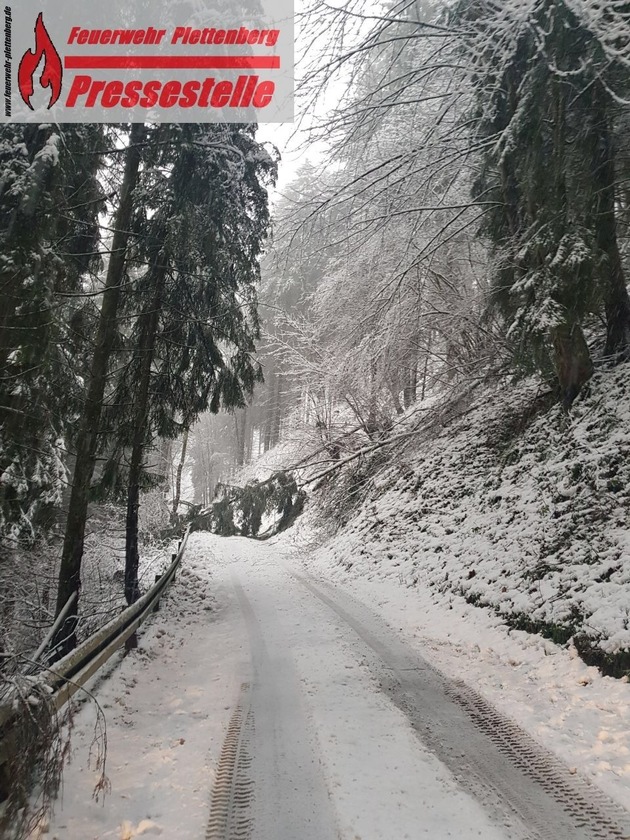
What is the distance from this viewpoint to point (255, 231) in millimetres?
8594

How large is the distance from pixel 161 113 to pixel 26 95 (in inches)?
76.8

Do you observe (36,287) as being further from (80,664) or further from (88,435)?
(80,664)

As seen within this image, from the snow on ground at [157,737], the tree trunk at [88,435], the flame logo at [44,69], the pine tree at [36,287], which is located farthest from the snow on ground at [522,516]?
the flame logo at [44,69]

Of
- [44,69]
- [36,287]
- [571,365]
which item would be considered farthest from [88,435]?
[571,365]

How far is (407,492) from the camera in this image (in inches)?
494

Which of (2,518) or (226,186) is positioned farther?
(226,186)

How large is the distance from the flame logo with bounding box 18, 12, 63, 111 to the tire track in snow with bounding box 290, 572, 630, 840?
732 cm

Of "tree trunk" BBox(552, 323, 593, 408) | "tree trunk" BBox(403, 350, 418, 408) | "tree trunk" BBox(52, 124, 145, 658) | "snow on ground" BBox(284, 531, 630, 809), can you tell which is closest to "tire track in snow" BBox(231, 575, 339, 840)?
"snow on ground" BBox(284, 531, 630, 809)

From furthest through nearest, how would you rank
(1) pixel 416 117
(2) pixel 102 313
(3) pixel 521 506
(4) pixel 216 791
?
(1) pixel 416 117 < (3) pixel 521 506 < (2) pixel 102 313 < (4) pixel 216 791

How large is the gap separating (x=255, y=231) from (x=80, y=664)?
6.96m

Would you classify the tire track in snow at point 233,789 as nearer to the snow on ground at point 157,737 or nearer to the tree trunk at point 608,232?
the snow on ground at point 157,737

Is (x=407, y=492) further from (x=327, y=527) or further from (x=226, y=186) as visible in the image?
(x=226, y=186)

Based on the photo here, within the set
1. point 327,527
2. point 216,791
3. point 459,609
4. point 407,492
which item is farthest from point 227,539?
point 216,791

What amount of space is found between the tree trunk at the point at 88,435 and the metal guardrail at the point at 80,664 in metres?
0.82
